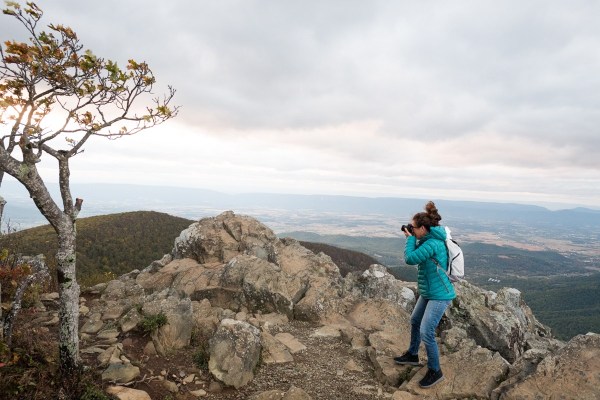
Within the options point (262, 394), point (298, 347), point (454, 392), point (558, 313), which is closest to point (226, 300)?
point (298, 347)

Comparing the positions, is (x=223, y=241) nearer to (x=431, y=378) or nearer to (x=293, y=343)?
(x=293, y=343)

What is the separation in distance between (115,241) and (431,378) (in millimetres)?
78513

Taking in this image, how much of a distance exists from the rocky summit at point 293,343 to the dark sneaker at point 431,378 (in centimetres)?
17

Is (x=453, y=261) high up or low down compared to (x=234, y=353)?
up

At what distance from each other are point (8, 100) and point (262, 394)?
28.7 feet

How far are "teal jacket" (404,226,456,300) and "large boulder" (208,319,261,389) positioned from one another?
213 inches

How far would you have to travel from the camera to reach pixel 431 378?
30.6ft

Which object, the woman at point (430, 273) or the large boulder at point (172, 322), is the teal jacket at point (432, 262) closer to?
the woman at point (430, 273)

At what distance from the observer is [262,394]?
8.57 metres

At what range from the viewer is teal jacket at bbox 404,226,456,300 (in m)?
8.91

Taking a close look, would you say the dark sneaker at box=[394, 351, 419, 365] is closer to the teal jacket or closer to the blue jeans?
the blue jeans

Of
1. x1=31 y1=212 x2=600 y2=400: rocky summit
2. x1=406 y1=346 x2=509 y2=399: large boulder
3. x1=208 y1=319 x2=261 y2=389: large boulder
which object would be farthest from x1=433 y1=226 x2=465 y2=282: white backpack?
x1=208 y1=319 x2=261 y2=389: large boulder

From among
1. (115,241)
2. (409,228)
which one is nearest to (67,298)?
(409,228)

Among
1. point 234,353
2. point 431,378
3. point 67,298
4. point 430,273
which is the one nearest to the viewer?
point 67,298
